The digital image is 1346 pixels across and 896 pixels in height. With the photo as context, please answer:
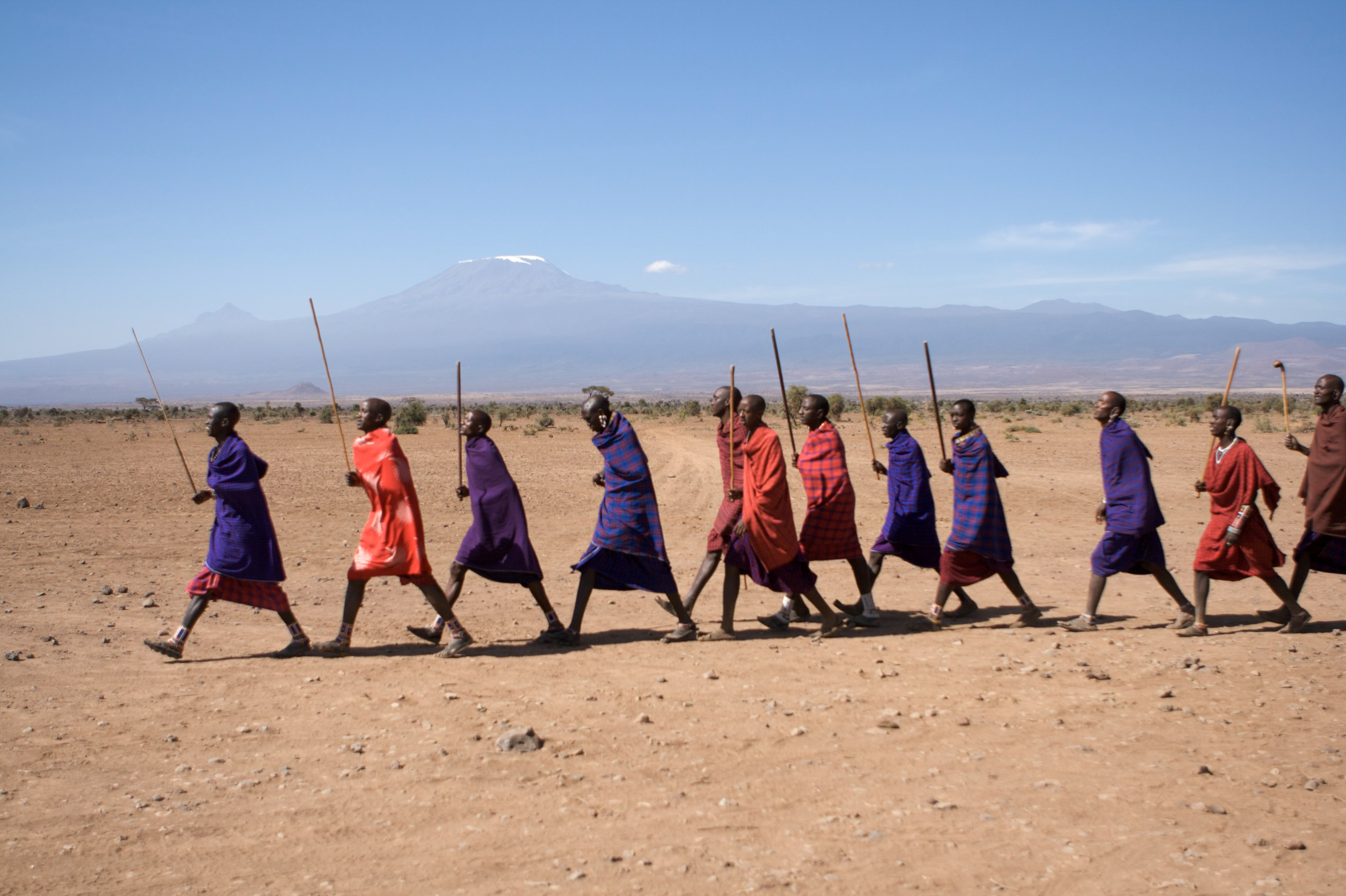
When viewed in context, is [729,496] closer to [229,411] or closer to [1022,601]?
[1022,601]

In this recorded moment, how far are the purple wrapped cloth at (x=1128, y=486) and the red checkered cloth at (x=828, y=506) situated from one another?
206 centimetres

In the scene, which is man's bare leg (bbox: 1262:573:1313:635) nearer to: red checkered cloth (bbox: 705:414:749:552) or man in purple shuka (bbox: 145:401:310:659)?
red checkered cloth (bbox: 705:414:749:552)

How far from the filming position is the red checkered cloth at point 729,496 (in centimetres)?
800

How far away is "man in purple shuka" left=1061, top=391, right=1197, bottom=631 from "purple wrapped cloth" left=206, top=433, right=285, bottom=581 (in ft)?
21.2

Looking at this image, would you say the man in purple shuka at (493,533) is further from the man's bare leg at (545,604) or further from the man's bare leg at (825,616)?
the man's bare leg at (825,616)

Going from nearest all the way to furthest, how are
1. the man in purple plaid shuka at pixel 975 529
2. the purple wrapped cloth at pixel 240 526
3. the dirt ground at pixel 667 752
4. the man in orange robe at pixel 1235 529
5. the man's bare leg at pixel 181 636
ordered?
the dirt ground at pixel 667 752 → the man's bare leg at pixel 181 636 → the purple wrapped cloth at pixel 240 526 → the man in orange robe at pixel 1235 529 → the man in purple plaid shuka at pixel 975 529

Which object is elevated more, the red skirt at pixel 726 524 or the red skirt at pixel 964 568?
the red skirt at pixel 726 524

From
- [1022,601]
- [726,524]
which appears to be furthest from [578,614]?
[1022,601]

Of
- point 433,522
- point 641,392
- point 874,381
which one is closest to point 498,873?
point 433,522

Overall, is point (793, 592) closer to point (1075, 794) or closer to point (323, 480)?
point (1075, 794)

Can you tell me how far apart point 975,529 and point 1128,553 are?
119cm

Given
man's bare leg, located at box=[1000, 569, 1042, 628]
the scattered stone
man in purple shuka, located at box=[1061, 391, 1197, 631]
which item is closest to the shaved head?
the scattered stone

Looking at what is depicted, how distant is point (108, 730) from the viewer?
18.9 feet

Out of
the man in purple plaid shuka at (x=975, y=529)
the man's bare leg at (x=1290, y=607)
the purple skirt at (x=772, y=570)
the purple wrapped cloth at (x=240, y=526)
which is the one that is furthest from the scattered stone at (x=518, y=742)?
the man's bare leg at (x=1290, y=607)
